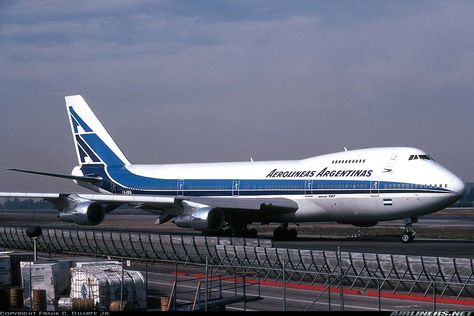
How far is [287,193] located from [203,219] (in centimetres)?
614

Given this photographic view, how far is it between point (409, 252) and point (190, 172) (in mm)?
22395

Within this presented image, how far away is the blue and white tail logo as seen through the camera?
67825 millimetres

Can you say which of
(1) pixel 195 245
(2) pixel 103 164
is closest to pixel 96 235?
(1) pixel 195 245

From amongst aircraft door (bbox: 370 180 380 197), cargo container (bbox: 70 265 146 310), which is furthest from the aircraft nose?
cargo container (bbox: 70 265 146 310)

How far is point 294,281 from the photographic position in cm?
3416

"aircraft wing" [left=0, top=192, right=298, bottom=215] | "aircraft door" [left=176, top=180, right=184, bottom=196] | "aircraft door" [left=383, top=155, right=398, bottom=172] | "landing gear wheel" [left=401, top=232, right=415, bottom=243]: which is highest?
"aircraft door" [left=383, top=155, right=398, bottom=172]

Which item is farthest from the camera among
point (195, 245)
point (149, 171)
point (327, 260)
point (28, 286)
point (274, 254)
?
point (149, 171)

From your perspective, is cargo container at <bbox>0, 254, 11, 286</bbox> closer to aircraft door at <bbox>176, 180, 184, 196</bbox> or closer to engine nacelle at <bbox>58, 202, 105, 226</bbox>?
engine nacelle at <bbox>58, 202, 105, 226</bbox>

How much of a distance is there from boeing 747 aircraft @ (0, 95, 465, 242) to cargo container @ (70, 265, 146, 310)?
82.2 feet

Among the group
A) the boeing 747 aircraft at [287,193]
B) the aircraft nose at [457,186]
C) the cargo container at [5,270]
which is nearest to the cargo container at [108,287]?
the cargo container at [5,270]

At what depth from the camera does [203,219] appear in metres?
52.2

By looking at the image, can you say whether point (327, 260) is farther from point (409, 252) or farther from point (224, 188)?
point (224, 188)

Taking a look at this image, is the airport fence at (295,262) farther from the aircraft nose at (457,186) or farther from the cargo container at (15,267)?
the aircraft nose at (457,186)

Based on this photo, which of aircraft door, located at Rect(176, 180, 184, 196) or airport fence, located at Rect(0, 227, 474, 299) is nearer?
airport fence, located at Rect(0, 227, 474, 299)
